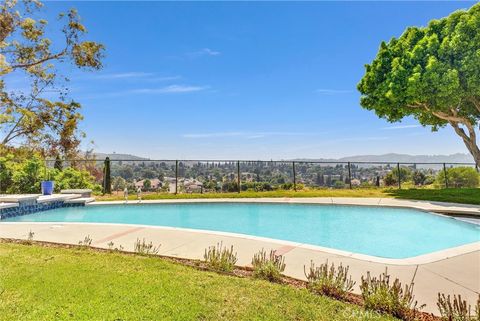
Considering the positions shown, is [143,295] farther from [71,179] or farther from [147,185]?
[71,179]

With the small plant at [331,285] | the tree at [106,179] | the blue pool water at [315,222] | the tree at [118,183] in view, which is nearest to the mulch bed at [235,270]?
the small plant at [331,285]

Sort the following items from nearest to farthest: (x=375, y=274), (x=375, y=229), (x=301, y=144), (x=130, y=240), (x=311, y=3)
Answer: (x=375, y=274) → (x=130, y=240) → (x=375, y=229) → (x=311, y=3) → (x=301, y=144)

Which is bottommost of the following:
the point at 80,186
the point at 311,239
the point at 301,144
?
the point at 311,239

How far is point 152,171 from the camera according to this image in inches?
584

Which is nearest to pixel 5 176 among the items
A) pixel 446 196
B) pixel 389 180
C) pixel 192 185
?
pixel 192 185

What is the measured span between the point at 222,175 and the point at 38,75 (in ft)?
29.8

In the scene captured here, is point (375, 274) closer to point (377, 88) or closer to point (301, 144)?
point (377, 88)

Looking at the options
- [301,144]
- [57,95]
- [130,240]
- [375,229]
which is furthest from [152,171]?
[301,144]

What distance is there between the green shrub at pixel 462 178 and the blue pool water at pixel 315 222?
8.42 m

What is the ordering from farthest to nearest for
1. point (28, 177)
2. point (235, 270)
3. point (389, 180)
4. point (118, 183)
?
point (389, 180) → point (118, 183) → point (28, 177) → point (235, 270)

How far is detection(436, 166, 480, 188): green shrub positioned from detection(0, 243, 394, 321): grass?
16611mm

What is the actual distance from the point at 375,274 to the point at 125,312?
119 inches

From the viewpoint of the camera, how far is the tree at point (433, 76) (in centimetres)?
1237

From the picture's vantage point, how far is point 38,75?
1291 centimetres
